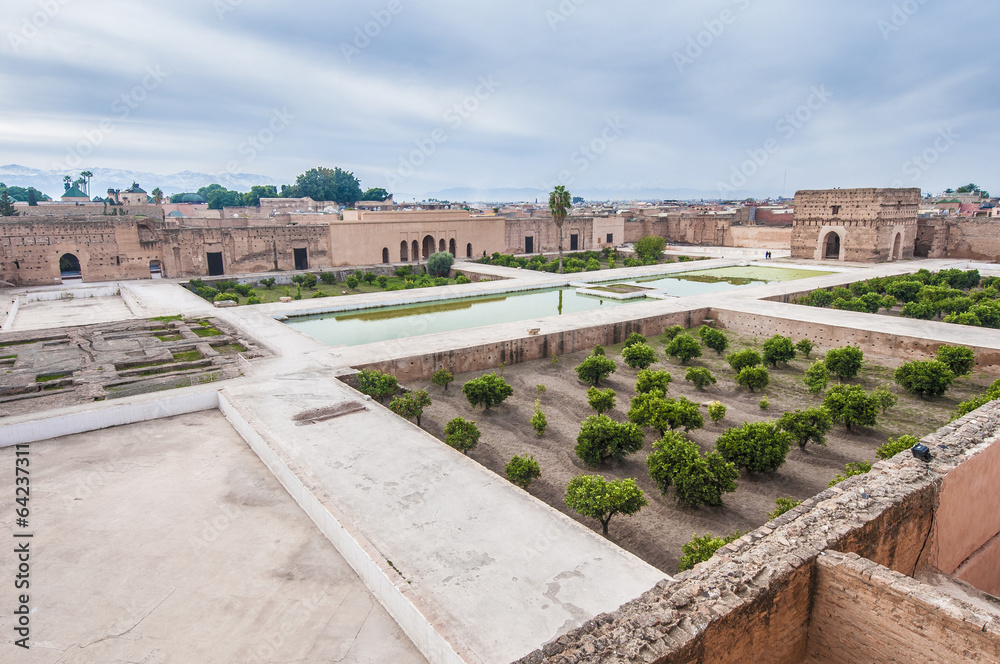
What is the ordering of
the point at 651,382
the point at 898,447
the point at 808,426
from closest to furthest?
the point at 898,447 → the point at 808,426 → the point at 651,382

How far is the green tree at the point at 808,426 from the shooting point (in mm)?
9219

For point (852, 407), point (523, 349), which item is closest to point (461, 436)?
point (523, 349)

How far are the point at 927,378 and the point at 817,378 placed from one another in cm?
188

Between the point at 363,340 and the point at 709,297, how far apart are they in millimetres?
11596

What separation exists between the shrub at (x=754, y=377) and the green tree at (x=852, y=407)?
1889 mm

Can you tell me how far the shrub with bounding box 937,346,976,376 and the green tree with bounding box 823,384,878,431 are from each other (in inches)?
154

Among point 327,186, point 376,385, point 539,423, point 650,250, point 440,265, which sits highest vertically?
point 327,186

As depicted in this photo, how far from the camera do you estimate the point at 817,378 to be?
12.2m

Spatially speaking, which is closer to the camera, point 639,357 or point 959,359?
point 959,359

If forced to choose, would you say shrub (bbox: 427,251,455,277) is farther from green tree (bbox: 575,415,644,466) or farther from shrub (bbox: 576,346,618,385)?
green tree (bbox: 575,415,644,466)

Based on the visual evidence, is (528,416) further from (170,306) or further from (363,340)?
(170,306)

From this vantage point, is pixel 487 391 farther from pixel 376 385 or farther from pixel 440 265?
pixel 440 265

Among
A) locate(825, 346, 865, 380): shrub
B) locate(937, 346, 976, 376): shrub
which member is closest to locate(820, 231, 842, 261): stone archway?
locate(937, 346, 976, 376): shrub

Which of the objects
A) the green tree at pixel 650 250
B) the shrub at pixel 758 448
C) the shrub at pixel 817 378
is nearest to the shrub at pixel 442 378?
the shrub at pixel 758 448
